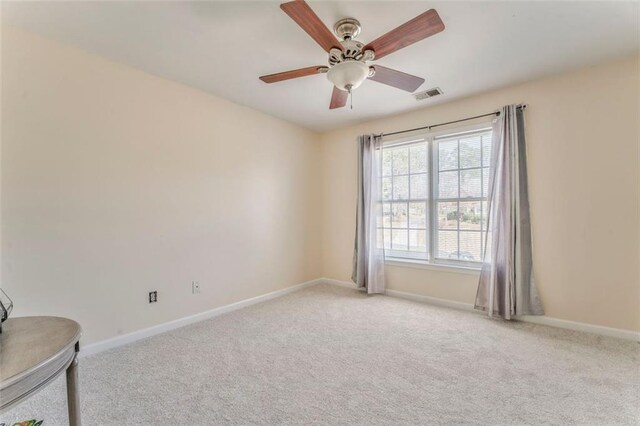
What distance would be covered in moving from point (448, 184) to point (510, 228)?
2.84ft

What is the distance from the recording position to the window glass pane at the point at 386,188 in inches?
159

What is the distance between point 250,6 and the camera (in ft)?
6.00

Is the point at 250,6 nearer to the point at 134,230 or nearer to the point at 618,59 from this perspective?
the point at 134,230

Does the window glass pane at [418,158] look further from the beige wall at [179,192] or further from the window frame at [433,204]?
the beige wall at [179,192]

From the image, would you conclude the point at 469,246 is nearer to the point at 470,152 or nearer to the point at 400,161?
the point at 470,152

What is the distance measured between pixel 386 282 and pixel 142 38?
3708 mm

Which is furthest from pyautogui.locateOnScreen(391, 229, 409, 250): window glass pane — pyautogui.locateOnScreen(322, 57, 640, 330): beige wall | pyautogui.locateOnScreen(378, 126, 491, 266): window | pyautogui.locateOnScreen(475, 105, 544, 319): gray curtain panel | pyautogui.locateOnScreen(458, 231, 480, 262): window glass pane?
pyautogui.locateOnScreen(322, 57, 640, 330): beige wall

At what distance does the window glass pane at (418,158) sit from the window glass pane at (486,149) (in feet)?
2.19

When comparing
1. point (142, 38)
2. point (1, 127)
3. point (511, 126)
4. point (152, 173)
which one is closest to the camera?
point (1, 127)

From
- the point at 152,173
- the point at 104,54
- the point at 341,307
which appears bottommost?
the point at 341,307

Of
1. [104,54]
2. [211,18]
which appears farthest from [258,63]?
[104,54]

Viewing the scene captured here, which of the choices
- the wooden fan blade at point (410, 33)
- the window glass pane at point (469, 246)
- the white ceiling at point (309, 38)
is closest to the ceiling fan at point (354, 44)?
the wooden fan blade at point (410, 33)

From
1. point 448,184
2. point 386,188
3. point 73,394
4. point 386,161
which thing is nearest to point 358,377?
point 73,394

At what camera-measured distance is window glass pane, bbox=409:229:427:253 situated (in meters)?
3.73
